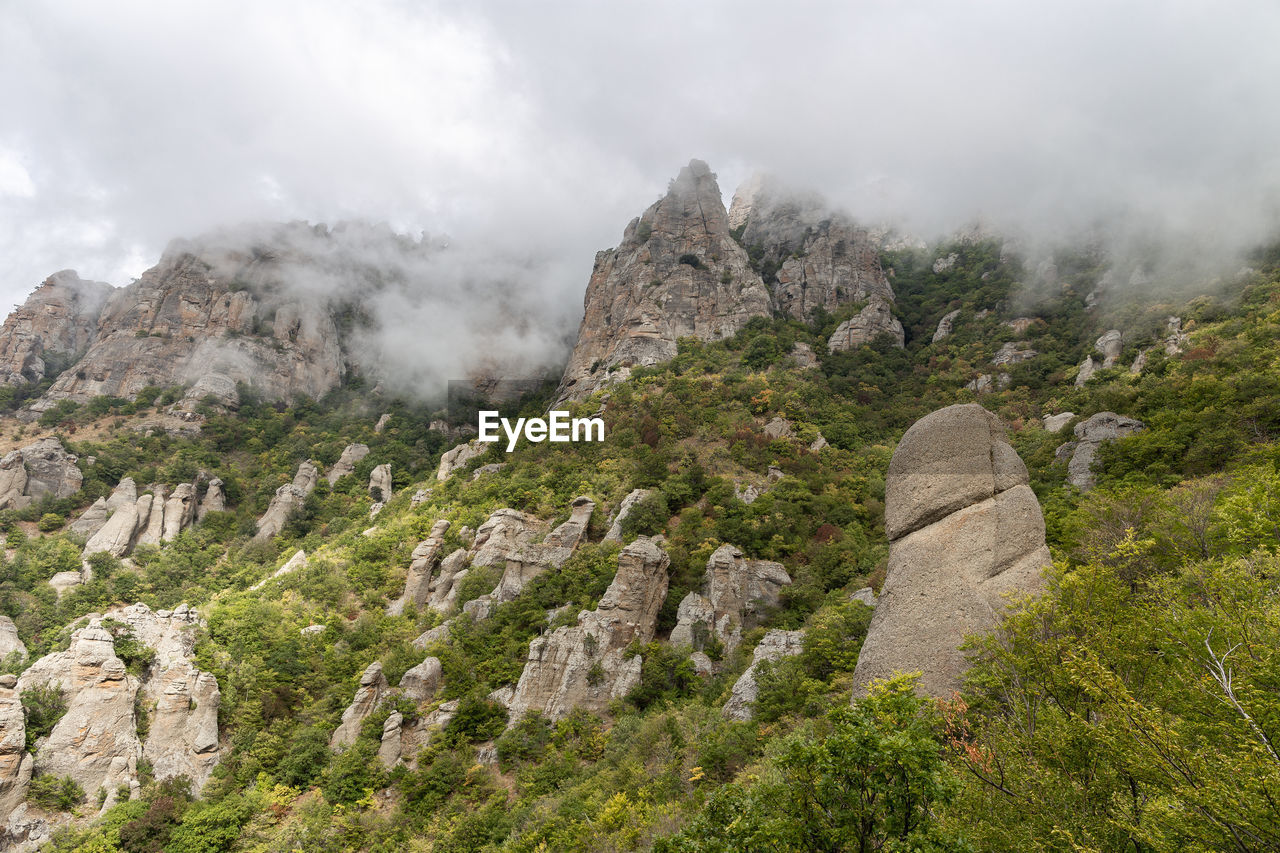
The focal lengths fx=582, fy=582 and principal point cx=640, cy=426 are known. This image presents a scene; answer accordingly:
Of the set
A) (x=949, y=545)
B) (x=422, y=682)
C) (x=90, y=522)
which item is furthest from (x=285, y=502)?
(x=949, y=545)

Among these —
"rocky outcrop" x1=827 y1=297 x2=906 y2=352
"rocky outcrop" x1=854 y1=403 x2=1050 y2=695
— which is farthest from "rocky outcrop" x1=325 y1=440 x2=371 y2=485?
"rocky outcrop" x1=854 y1=403 x2=1050 y2=695

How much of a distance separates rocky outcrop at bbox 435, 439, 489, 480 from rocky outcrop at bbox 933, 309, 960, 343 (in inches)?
2516

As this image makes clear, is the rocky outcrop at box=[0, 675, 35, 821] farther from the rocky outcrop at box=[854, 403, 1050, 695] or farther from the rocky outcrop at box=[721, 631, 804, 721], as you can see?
the rocky outcrop at box=[854, 403, 1050, 695]

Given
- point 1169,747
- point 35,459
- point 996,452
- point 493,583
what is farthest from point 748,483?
point 35,459

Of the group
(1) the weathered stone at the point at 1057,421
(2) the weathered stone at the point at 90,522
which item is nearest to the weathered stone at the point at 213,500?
(2) the weathered stone at the point at 90,522

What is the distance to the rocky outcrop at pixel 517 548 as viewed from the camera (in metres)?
44.7

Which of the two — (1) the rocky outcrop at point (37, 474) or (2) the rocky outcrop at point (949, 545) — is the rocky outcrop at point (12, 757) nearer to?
(2) the rocky outcrop at point (949, 545)

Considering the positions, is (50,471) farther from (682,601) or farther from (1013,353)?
(1013,353)

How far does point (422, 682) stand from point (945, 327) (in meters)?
79.0

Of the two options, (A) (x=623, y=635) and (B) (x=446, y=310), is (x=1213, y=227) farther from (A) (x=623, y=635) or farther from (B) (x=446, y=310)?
(B) (x=446, y=310)

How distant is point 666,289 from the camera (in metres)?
97.0

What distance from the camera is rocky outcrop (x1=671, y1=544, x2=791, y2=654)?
1495 inches

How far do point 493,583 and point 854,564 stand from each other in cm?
2761

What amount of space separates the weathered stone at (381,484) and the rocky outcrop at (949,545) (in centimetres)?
7438
